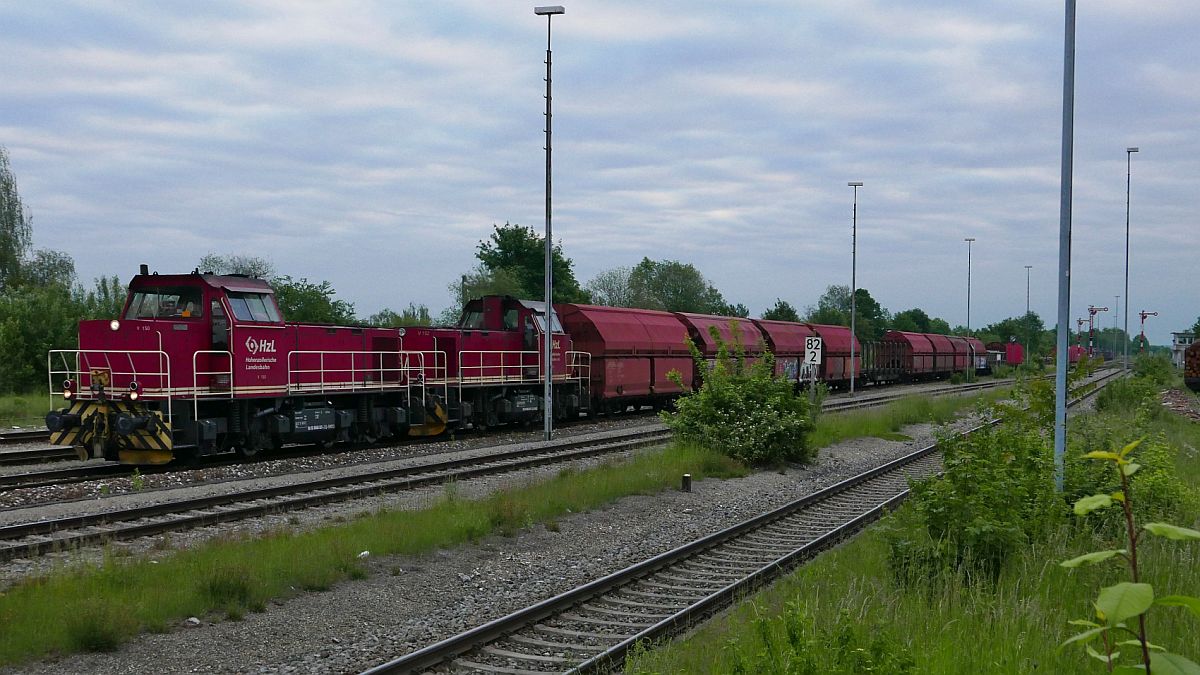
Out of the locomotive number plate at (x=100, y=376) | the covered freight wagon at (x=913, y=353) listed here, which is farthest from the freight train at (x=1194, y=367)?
the locomotive number plate at (x=100, y=376)

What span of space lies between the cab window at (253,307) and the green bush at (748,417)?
28.3ft

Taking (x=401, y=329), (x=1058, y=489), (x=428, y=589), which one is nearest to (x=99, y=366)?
(x=401, y=329)

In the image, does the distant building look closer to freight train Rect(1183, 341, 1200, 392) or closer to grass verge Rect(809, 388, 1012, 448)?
freight train Rect(1183, 341, 1200, 392)

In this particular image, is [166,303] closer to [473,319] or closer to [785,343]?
[473,319]

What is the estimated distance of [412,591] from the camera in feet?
31.8

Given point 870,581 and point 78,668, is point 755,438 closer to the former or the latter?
point 870,581

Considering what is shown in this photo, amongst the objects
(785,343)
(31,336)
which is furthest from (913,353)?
(31,336)

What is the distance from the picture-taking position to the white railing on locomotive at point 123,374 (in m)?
17.2

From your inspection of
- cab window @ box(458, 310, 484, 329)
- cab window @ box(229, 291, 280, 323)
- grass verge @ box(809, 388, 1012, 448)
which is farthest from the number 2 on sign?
cab window @ box(229, 291, 280, 323)

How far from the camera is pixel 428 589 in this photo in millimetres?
9828

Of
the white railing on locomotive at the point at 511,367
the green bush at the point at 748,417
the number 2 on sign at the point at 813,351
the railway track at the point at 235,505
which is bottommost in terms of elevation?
the railway track at the point at 235,505

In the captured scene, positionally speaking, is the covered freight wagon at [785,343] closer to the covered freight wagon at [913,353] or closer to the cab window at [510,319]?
the cab window at [510,319]

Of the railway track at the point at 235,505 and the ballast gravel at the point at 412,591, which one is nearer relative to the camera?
the ballast gravel at the point at 412,591

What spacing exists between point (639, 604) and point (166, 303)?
13.5m
